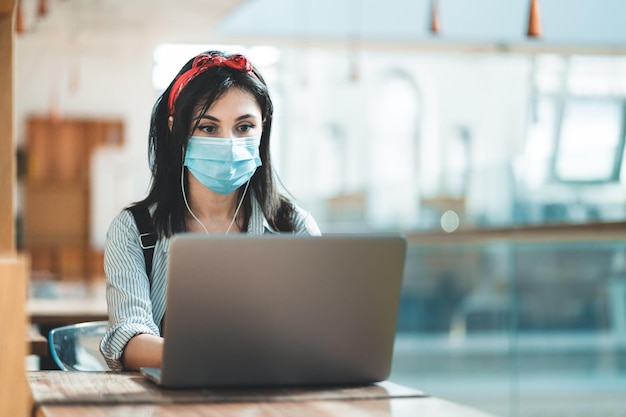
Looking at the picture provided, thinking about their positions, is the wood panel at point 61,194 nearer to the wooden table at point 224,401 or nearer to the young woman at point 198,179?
the young woman at point 198,179

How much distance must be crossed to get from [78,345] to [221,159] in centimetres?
66

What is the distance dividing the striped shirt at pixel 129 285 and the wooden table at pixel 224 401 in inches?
11.0

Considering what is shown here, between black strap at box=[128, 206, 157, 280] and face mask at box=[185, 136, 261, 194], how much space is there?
151mm

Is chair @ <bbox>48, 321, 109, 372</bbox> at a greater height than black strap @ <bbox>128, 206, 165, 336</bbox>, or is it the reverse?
black strap @ <bbox>128, 206, 165, 336</bbox>

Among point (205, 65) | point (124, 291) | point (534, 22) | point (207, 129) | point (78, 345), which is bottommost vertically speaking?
point (78, 345)

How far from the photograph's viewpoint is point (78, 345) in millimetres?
2406

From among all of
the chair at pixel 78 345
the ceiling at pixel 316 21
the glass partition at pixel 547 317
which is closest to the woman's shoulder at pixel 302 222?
the chair at pixel 78 345

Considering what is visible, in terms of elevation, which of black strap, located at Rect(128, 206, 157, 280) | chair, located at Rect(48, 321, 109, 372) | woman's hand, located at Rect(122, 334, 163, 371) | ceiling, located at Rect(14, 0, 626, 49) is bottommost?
chair, located at Rect(48, 321, 109, 372)

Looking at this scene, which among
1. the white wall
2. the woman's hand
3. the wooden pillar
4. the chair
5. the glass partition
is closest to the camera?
the woman's hand

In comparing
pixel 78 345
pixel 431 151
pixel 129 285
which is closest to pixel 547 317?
pixel 78 345

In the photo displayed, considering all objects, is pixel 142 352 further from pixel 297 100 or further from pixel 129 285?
pixel 297 100

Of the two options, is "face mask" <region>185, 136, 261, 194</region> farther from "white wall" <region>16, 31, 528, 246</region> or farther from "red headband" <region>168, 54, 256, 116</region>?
"white wall" <region>16, 31, 528, 246</region>

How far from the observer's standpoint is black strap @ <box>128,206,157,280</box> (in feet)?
7.03

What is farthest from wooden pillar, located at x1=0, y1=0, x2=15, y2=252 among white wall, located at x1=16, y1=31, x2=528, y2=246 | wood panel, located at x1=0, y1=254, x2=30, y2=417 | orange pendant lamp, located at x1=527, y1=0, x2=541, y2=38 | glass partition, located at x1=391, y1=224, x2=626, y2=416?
white wall, located at x1=16, y1=31, x2=528, y2=246
